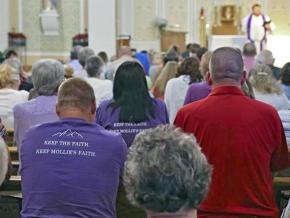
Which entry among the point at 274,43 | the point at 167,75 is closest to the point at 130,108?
the point at 167,75

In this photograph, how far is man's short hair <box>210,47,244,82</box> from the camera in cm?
381

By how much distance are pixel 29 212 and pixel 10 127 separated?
3.11 meters

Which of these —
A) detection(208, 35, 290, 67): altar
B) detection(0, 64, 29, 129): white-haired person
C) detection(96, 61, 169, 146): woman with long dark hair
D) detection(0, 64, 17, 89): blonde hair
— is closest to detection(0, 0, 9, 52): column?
detection(208, 35, 290, 67): altar

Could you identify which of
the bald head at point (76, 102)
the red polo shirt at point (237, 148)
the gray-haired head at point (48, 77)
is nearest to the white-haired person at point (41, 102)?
the gray-haired head at point (48, 77)

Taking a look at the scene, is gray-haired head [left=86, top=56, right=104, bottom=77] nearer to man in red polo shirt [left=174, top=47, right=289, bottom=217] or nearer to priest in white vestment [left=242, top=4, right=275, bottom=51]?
man in red polo shirt [left=174, top=47, right=289, bottom=217]

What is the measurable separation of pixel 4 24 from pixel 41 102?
43.1ft

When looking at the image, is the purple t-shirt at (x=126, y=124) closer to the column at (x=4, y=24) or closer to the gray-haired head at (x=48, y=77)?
the gray-haired head at (x=48, y=77)

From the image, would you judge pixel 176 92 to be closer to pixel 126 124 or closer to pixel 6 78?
pixel 6 78

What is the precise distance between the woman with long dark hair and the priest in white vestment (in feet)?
38.9

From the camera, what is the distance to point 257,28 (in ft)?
54.0

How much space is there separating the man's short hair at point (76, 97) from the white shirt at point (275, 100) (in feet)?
9.69

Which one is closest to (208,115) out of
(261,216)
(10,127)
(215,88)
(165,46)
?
(215,88)

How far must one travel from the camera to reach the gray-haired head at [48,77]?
540 centimetres

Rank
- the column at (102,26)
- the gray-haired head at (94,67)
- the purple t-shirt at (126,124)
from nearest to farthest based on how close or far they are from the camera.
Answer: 1. the purple t-shirt at (126,124)
2. the gray-haired head at (94,67)
3. the column at (102,26)
